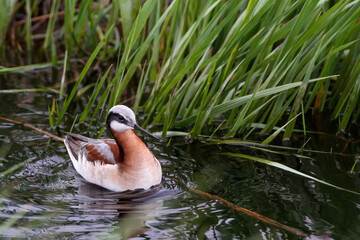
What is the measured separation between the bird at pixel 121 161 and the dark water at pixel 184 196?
0.24ft

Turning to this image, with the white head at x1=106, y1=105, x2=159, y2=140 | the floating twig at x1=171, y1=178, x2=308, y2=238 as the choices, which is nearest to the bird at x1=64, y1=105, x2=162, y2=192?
the white head at x1=106, y1=105, x2=159, y2=140

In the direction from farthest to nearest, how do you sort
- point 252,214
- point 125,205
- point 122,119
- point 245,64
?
point 245,64, point 122,119, point 125,205, point 252,214

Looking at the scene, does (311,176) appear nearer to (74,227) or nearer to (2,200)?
(74,227)

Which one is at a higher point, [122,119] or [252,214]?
[122,119]

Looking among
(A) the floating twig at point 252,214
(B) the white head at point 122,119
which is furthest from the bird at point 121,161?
(A) the floating twig at point 252,214

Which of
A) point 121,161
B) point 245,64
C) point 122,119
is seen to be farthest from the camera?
point 245,64

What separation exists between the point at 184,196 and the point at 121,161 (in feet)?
2.04

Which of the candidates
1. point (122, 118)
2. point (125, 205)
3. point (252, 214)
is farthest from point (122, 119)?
point (252, 214)

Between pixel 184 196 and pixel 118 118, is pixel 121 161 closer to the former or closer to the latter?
pixel 118 118

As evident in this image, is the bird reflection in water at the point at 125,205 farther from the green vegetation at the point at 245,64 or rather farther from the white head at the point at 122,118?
the green vegetation at the point at 245,64

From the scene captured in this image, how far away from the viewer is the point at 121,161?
4645 mm

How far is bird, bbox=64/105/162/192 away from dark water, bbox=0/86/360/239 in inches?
2.9

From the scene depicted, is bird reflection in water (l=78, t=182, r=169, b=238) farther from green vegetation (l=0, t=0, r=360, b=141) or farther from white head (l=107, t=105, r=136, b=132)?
green vegetation (l=0, t=0, r=360, b=141)

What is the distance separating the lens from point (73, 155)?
484 centimetres
